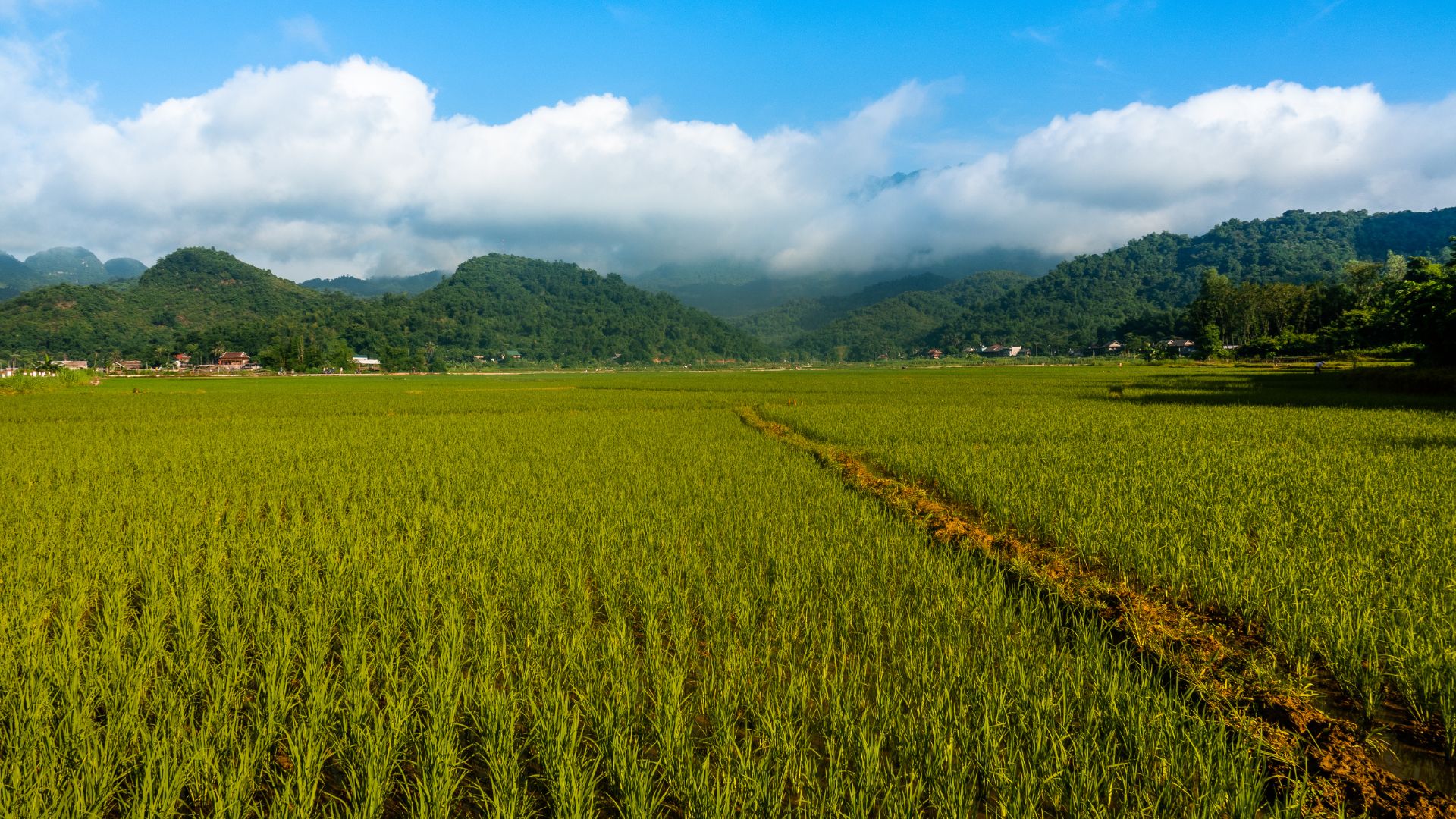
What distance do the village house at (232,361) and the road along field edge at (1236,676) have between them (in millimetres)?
110212

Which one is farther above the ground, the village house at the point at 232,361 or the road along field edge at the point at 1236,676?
the village house at the point at 232,361

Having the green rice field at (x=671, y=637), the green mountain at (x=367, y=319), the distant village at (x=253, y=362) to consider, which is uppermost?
the green mountain at (x=367, y=319)

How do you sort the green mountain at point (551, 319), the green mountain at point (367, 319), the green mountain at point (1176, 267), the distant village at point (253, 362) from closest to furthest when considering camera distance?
the distant village at point (253, 362)
the green mountain at point (367, 319)
the green mountain at point (551, 319)
the green mountain at point (1176, 267)

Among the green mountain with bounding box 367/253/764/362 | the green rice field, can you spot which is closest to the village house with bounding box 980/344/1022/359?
the green mountain with bounding box 367/253/764/362

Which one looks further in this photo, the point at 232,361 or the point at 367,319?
the point at 367,319

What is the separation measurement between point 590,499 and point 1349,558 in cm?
636

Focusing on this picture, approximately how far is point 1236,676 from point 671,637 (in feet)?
9.20

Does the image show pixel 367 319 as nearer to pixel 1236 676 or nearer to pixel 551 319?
pixel 551 319

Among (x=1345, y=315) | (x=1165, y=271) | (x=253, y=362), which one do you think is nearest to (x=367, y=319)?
(x=253, y=362)

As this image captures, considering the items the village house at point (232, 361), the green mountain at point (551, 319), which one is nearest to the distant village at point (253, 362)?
the village house at point (232, 361)

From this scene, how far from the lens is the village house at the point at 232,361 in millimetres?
91062

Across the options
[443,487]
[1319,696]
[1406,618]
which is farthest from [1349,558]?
[443,487]

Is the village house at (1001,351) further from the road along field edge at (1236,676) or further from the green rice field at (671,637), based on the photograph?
the road along field edge at (1236,676)

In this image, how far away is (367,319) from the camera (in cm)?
11400
